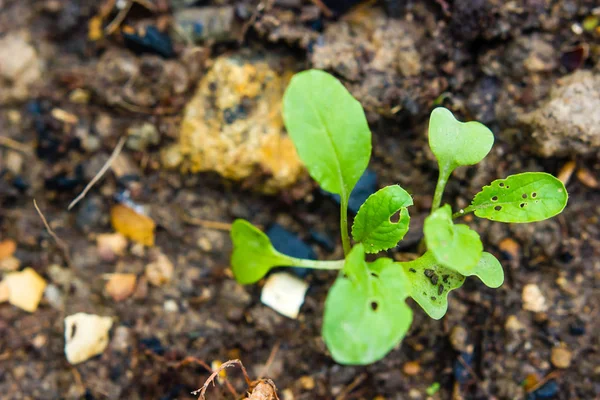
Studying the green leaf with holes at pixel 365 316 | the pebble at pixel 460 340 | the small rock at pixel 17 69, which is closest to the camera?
the green leaf with holes at pixel 365 316

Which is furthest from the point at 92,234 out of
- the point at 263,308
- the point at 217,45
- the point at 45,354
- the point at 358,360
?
the point at 358,360

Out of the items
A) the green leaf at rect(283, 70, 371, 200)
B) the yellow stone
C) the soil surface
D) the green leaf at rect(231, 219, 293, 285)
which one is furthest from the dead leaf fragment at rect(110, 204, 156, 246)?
the green leaf at rect(283, 70, 371, 200)

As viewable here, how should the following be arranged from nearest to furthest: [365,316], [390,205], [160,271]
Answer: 1. [365,316]
2. [390,205]
3. [160,271]

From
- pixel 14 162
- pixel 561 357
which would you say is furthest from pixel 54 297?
pixel 561 357

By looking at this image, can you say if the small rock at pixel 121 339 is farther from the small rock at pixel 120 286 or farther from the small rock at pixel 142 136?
the small rock at pixel 142 136

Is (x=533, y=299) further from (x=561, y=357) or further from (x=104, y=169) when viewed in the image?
(x=104, y=169)

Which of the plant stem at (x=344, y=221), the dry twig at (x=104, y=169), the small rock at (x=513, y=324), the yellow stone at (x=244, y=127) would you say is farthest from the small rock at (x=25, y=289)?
the small rock at (x=513, y=324)

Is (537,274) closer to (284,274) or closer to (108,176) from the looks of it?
(284,274)
